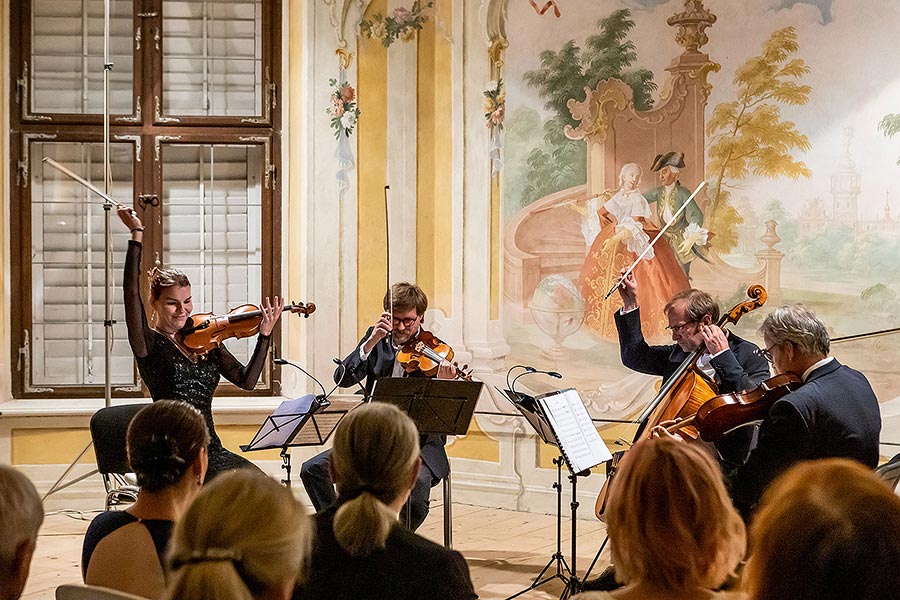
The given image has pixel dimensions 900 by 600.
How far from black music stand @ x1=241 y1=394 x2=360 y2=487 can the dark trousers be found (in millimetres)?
140

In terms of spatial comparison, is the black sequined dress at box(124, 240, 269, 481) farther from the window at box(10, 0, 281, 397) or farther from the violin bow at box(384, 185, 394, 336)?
the window at box(10, 0, 281, 397)

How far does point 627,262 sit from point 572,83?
3.34 ft

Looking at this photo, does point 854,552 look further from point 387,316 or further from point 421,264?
point 421,264

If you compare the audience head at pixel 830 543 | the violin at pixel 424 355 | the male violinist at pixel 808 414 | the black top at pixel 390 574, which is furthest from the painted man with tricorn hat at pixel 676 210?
the audience head at pixel 830 543

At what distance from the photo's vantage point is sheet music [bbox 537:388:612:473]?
363 cm

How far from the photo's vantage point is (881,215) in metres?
4.73

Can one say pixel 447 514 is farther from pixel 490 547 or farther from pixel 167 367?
pixel 167 367

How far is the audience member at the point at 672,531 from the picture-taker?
1.61 metres

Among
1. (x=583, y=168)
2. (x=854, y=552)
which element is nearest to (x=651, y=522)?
(x=854, y=552)

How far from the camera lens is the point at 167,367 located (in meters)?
4.08

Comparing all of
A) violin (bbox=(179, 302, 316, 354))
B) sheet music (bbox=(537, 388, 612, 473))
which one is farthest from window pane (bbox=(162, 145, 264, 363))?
sheet music (bbox=(537, 388, 612, 473))

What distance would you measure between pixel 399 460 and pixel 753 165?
3.55 m

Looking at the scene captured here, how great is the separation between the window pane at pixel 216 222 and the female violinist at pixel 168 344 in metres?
1.83

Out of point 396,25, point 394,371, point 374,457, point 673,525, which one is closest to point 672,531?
point 673,525
